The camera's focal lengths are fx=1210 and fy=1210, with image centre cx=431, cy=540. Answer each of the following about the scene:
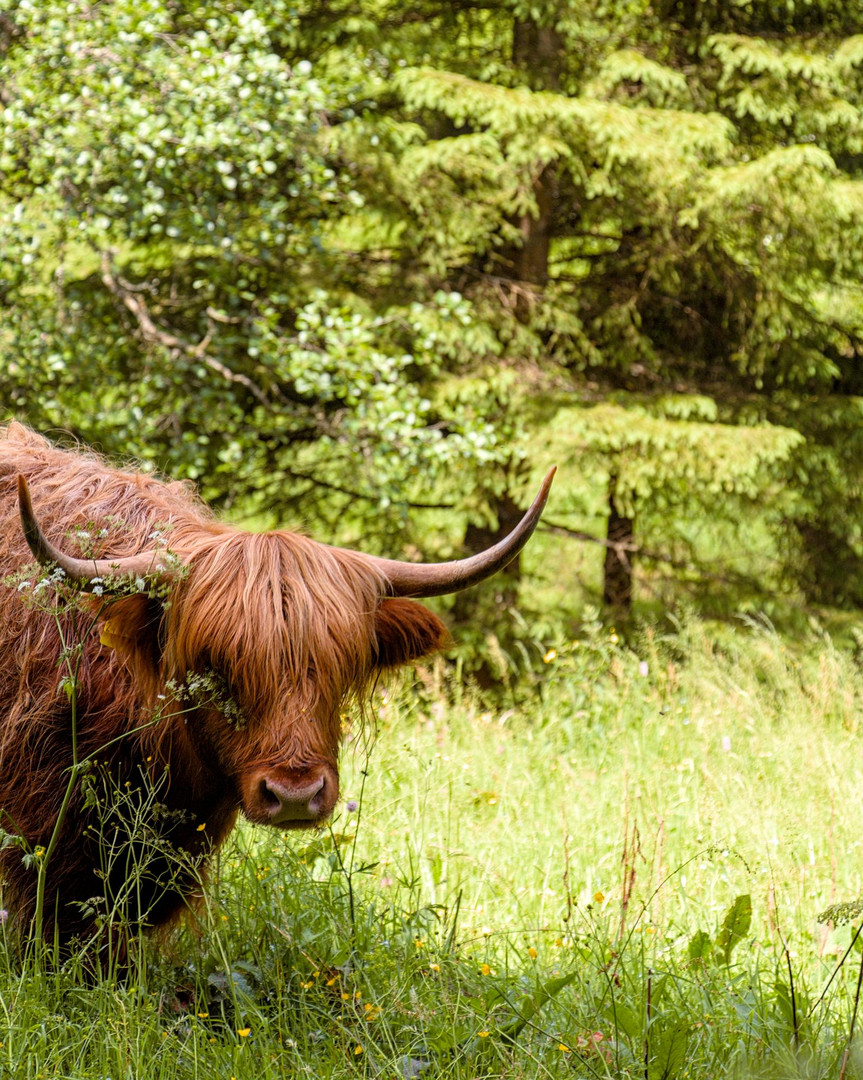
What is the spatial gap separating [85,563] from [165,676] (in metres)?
0.35

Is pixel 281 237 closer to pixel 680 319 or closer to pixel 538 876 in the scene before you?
pixel 680 319

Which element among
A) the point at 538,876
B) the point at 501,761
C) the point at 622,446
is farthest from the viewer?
the point at 622,446

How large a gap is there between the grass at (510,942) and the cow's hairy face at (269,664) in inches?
12.0

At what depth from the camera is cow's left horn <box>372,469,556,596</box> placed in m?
3.14

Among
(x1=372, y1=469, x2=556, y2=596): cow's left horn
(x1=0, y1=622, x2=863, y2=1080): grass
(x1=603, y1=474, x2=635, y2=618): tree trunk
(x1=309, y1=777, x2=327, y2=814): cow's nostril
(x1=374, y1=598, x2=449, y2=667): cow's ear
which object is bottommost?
(x1=603, y1=474, x2=635, y2=618): tree trunk

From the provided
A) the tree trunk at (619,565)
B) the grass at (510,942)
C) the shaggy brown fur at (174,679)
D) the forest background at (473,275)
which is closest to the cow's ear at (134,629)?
the shaggy brown fur at (174,679)

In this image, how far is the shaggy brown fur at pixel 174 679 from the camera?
2.99 meters

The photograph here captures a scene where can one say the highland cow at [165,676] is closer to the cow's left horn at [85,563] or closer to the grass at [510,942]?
the cow's left horn at [85,563]

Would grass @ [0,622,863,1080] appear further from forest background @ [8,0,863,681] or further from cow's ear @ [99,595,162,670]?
forest background @ [8,0,863,681]

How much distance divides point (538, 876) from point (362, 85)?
6.14 m

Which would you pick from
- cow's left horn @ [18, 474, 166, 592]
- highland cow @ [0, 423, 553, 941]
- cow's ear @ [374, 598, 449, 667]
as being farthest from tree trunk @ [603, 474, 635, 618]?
cow's left horn @ [18, 474, 166, 592]

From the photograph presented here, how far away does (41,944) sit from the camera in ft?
10.0

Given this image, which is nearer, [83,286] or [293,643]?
[293,643]

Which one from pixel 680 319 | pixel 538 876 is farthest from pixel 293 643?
pixel 680 319
